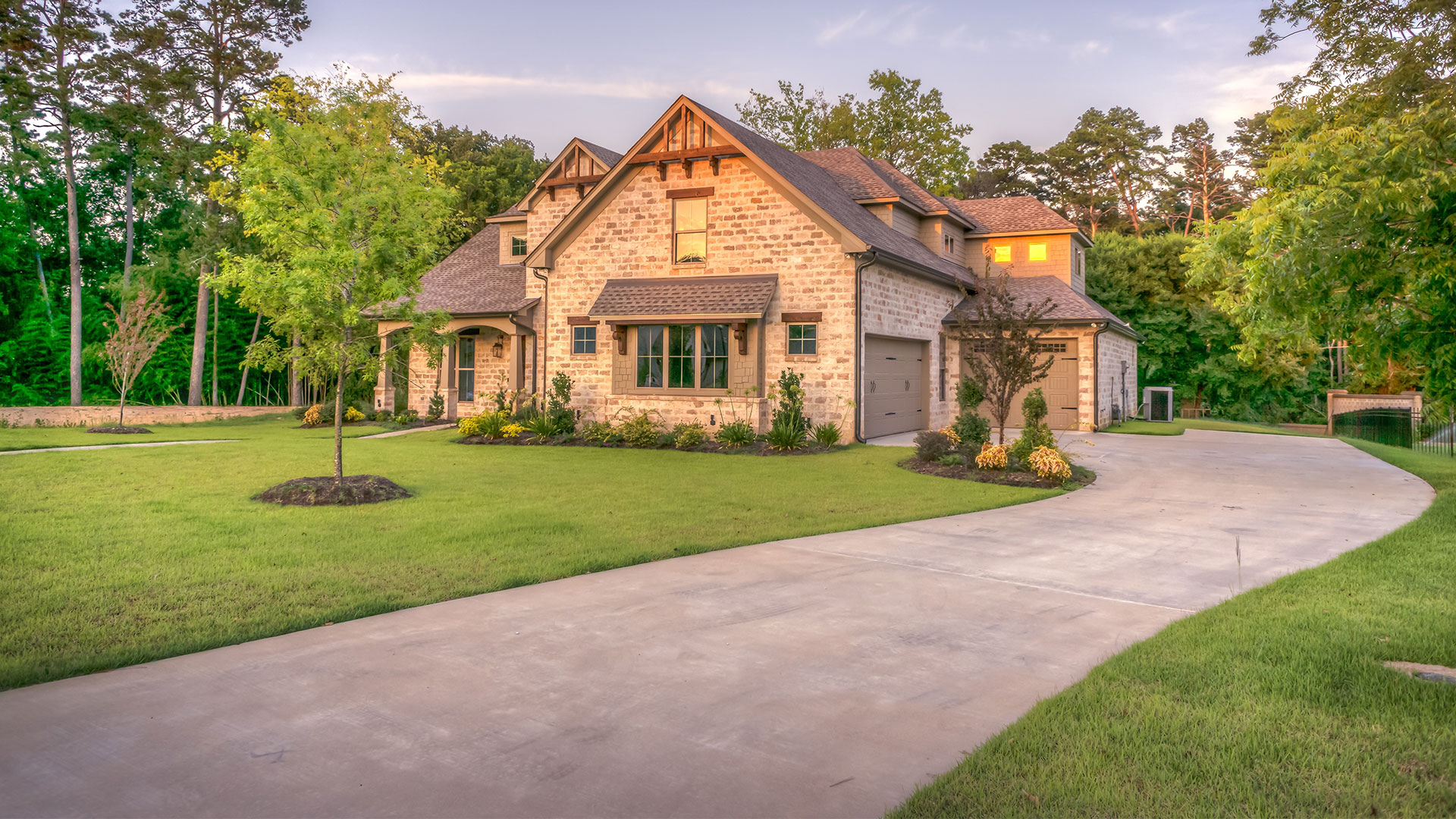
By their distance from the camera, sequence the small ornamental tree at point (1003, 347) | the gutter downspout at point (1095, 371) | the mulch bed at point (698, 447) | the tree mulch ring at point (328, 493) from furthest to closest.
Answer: the gutter downspout at point (1095, 371)
the mulch bed at point (698, 447)
the small ornamental tree at point (1003, 347)
the tree mulch ring at point (328, 493)

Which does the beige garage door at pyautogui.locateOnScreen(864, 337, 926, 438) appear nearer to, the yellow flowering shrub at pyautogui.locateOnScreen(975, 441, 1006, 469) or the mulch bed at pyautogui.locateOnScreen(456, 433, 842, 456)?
the mulch bed at pyautogui.locateOnScreen(456, 433, 842, 456)

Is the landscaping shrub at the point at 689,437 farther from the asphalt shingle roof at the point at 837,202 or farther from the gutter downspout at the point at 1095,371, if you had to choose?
the gutter downspout at the point at 1095,371

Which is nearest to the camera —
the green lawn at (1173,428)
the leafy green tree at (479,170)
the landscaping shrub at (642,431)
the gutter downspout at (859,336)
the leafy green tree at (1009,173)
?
the gutter downspout at (859,336)

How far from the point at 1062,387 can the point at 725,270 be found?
32.6 feet

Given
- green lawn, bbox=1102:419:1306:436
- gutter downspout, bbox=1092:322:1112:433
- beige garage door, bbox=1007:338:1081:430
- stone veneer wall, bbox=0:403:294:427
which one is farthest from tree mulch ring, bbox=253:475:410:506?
green lawn, bbox=1102:419:1306:436

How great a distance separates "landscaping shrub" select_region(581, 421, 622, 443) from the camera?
1788cm

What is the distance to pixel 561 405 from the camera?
18969 mm

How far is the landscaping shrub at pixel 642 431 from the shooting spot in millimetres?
17469

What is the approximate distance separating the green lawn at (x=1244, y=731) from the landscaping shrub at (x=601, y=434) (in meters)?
13.7

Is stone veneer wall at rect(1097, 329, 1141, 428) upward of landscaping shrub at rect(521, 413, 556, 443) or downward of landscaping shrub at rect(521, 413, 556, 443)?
upward

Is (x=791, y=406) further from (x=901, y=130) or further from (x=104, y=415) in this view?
(x=901, y=130)

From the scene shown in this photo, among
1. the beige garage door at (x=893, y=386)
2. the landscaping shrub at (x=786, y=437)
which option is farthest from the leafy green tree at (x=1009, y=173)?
the landscaping shrub at (x=786, y=437)

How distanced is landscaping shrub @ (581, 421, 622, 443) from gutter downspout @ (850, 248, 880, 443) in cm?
513

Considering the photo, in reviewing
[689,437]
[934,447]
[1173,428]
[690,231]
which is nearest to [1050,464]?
[934,447]
